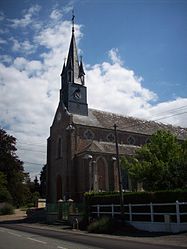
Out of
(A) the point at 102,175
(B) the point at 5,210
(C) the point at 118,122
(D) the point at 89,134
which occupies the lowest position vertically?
(B) the point at 5,210

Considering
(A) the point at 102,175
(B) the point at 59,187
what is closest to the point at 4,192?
(B) the point at 59,187

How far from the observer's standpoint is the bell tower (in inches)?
1708

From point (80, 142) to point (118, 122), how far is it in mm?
9832

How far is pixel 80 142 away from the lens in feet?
134

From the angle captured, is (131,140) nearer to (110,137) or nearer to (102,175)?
(110,137)

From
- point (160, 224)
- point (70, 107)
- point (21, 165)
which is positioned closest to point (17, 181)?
point (21, 165)

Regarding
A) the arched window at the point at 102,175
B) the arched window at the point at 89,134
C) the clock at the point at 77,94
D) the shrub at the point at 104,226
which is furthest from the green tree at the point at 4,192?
the shrub at the point at 104,226

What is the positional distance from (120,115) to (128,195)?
97.3 ft

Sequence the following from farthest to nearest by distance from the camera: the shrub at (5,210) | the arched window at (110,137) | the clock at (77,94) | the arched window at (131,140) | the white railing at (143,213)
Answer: the arched window at (131,140) < the arched window at (110,137) < the clock at (77,94) < the shrub at (5,210) < the white railing at (143,213)

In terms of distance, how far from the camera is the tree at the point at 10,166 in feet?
156

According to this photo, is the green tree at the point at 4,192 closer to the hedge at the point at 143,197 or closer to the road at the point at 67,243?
the hedge at the point at 143,197

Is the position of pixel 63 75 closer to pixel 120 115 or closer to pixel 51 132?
pixel 51 132

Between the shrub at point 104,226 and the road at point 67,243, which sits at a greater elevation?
the road at point 67,243

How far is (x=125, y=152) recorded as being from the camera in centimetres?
4106
